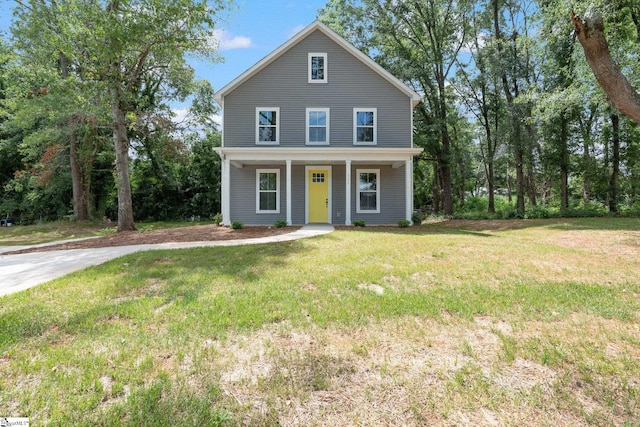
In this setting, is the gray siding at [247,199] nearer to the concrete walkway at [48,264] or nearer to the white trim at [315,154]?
the white trim at [315,154]

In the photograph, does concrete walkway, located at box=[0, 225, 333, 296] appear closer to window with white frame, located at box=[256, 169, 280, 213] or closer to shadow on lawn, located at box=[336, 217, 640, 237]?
window with white frame, located at box=[256, 169, 280, 213]

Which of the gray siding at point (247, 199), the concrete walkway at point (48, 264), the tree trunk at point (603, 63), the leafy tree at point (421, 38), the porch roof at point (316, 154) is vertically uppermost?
the leafy tree at point (421, 38)

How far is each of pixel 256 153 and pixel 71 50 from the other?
23.5ft

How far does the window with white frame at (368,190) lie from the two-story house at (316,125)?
0.05 m

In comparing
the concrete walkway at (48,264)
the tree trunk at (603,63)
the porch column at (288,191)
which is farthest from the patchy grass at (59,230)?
the tree trunk at (603,63)

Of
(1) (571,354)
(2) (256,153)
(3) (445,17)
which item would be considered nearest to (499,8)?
(3) (445,17)

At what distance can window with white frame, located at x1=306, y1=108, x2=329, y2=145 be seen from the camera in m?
13.7

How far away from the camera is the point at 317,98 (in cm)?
1379

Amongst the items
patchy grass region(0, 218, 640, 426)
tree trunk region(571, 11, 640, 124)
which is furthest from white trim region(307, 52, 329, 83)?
patchy grass region(0, 218, 640, 426)

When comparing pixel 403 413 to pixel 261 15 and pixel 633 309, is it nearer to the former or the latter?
pixel 633 309

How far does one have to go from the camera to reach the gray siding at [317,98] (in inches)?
539

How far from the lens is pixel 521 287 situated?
14.9 feet

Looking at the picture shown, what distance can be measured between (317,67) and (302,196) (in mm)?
5863

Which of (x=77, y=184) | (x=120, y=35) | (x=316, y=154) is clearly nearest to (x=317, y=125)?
(x=316, y=154)
